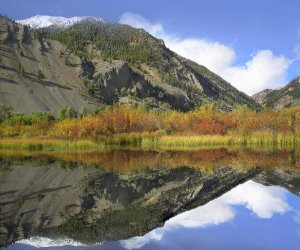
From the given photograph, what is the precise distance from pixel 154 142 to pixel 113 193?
4643cm

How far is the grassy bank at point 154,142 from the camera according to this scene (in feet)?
209

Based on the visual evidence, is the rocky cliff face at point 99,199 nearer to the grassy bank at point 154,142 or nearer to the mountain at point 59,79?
the grassy bank at point 154,142

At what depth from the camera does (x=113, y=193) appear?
22141 mm

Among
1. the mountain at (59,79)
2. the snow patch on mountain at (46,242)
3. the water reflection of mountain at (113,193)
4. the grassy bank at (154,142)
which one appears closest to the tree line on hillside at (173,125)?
the grassy bank at (154,142)

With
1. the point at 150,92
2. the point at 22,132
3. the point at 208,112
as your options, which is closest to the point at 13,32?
the point at 150,92

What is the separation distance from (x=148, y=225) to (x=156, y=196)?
626 cm

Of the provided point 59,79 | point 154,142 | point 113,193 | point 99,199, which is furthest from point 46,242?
point 59,79

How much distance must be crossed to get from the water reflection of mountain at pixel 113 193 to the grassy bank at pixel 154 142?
2483 centimetres

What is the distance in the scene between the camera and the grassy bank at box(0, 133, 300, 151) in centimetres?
6384

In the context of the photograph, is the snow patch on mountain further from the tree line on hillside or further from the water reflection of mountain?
the tree line on hillside

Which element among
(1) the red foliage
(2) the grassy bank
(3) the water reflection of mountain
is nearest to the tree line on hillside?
(1) the red foliage

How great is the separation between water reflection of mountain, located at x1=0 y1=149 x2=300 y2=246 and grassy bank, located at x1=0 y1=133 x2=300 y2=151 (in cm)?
2483

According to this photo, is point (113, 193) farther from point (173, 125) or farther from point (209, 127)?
point (173, 125)

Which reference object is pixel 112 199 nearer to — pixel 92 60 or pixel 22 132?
pixel 22 132
